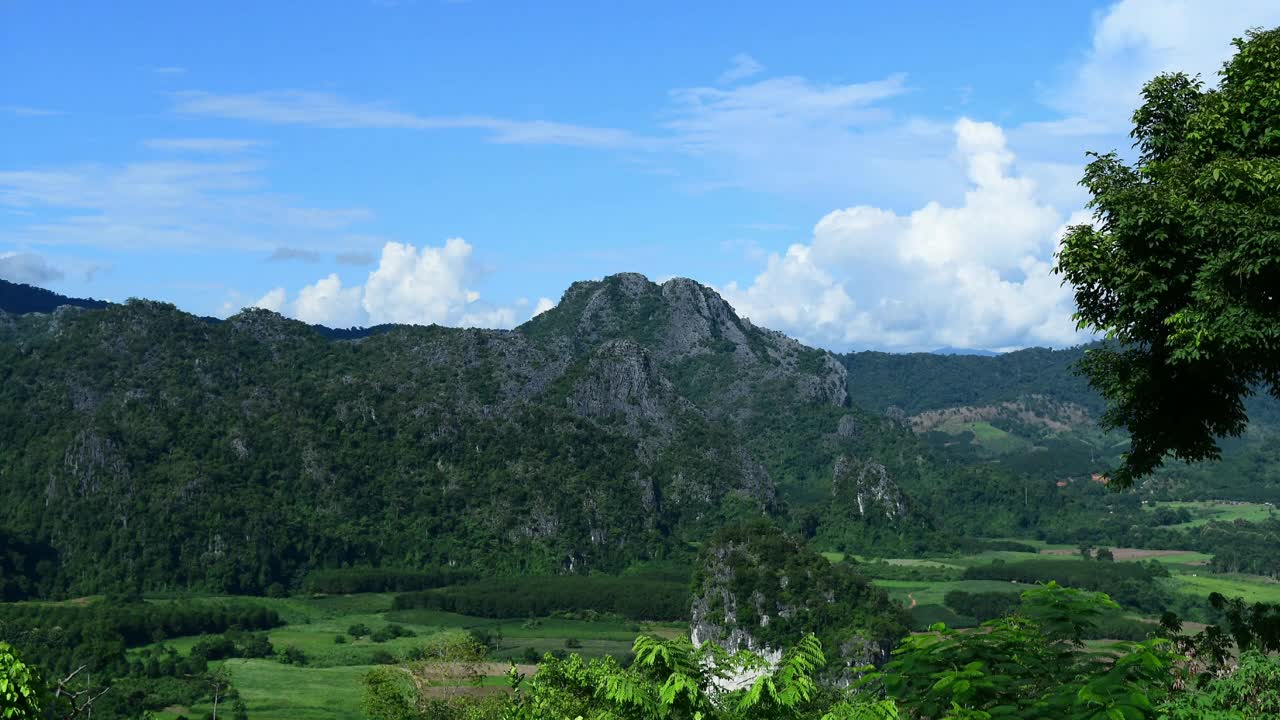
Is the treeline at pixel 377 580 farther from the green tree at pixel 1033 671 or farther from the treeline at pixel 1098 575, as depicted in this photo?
the green tree at pixel 1033 671

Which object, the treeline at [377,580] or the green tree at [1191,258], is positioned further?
the treeline at [377,580]

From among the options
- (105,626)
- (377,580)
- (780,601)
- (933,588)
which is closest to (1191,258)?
(780,601)

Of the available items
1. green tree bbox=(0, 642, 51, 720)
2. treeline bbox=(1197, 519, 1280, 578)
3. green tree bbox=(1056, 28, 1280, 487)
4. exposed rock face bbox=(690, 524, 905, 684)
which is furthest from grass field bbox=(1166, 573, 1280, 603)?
green tree bbox=(0, 642, 51, 720)

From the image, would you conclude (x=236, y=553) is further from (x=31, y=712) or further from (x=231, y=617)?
(x=31, y=712)

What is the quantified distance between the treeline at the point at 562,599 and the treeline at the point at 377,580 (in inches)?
323

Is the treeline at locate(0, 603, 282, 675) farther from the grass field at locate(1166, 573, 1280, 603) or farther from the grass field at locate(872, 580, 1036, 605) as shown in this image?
the grass field at locate(1166, 573, 1280, 603)

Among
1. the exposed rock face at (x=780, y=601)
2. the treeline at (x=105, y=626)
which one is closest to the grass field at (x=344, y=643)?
the treeline at (x=105, y=626)

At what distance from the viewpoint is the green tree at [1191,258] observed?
21.1 m

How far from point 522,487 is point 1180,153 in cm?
17414

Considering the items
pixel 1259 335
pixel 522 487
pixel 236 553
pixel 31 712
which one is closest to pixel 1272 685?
pixel 1259 335

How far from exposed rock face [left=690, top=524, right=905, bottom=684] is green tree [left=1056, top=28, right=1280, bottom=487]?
6339 cm

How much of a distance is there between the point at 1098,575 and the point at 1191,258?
487 ft

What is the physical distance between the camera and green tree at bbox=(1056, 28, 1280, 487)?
2109 centimetres

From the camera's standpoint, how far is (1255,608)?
75.1 ft
